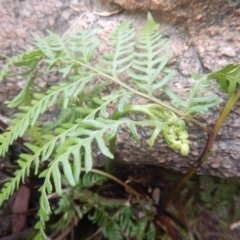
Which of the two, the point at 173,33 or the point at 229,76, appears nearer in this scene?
the point at 229,76

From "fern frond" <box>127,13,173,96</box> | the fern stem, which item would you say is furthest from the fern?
the fern stem

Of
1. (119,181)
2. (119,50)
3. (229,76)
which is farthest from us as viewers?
(119,181)

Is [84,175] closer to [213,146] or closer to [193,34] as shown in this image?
[213,146]

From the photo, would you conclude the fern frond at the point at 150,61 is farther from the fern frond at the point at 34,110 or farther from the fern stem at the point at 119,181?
the fern stem at the point at 119,181


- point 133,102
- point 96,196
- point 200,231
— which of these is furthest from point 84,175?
point 200,231

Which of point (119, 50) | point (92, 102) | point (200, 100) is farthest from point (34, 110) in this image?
point (200, 100)

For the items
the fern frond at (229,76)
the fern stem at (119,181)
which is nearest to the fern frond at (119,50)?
the fern frond at (229,76)

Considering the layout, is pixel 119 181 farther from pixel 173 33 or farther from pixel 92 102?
pixel 173 33
